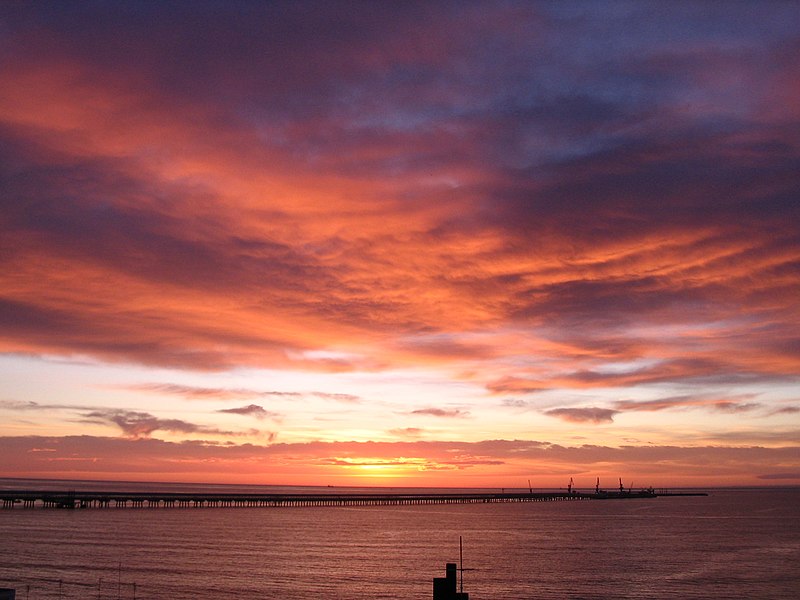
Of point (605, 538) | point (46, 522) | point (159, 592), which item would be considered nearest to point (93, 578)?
point (159, 592)

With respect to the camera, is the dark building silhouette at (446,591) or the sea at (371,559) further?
the sea at (371,559)

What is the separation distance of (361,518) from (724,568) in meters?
81.9

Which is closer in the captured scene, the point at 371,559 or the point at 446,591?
the point at 446,591

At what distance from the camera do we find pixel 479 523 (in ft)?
435

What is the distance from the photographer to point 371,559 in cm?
7438

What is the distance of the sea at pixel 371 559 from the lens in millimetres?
55969

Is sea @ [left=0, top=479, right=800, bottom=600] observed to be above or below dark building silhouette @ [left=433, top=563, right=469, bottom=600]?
below

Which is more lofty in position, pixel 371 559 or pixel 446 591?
pixel 446 591

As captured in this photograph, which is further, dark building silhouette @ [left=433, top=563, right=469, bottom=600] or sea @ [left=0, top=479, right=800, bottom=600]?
sea @ [left=0, top=479, right=800, bottom=600]

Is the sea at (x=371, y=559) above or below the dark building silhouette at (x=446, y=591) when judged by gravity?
below

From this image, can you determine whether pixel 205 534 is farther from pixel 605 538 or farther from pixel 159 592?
pixel 605 538

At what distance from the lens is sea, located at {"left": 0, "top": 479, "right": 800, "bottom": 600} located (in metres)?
56.0

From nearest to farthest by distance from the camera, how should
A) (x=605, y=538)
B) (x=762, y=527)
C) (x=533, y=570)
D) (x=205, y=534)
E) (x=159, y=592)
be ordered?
(x=159, y=592) → (x=533, y=570) → (x=205, y=534) → (x=605, y=538) → (x=762, y=527)

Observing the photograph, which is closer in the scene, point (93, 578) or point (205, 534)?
point (93, 578)
